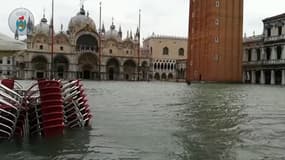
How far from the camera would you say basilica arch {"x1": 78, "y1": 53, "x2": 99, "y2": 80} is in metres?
76.9

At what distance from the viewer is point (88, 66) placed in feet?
255

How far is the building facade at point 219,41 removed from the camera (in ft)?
178

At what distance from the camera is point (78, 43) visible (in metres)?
77.4

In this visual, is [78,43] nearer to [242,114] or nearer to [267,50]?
[267,50]

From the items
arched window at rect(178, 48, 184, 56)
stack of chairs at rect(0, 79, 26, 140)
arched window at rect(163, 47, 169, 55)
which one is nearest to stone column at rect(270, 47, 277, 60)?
arched window at rect(163, 47, 169, 55)

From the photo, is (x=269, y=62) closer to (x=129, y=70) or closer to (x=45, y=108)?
(x=129, y=70)

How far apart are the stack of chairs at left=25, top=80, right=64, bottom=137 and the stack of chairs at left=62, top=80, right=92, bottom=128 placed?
775 mm

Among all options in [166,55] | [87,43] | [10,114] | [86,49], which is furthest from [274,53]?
[10,114]

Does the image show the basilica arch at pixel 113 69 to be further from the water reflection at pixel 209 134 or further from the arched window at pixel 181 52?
the water reflection at pixel 209 134

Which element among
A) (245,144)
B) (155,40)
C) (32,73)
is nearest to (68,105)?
(245,144)

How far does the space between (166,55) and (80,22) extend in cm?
2550

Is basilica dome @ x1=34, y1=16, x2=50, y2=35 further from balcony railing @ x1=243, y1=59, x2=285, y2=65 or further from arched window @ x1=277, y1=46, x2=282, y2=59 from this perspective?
arched window @ x1=277, y1=46, x2=282, y2=59

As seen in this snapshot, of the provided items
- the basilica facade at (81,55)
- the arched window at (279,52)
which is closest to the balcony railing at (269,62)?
the arched window at (279,52)

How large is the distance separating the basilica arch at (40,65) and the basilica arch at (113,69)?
12338 mm
